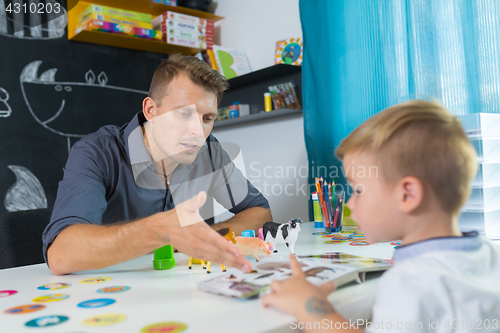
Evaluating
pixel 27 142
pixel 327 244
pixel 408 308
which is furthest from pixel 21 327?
pixel 27 142

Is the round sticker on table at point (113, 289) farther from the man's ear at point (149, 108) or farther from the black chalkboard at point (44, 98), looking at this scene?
the black chalkboard at point (44, 98)

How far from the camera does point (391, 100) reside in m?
1.62

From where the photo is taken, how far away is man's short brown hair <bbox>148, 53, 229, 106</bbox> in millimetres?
1268

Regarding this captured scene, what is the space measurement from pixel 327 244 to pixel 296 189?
1130 millimetres

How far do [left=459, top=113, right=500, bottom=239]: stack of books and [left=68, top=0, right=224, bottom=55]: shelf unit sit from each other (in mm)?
1994

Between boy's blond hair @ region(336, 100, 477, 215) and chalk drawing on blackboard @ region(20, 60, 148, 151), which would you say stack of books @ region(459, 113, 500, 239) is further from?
chalk drawing on blackboard @ region(20, 60, 148, 151)

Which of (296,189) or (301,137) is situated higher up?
(301,137)

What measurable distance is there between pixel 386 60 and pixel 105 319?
1.48 metres

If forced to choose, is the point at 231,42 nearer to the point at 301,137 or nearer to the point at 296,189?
the point at 301,137

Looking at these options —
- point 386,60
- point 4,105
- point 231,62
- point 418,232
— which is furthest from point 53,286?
point 231,62

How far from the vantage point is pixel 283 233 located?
985mm

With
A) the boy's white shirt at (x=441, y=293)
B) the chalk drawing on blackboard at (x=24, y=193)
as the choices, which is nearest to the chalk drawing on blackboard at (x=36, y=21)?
the chalk drawing on blackboard at (x=24, y=193)

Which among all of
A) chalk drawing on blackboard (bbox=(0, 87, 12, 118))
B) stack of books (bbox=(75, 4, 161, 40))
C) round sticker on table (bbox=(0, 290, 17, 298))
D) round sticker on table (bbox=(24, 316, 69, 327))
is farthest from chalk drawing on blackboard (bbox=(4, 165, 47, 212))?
round sticker on table (bbox=(24, 316, 69, 327))

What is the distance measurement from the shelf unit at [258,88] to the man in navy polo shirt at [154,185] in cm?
74
